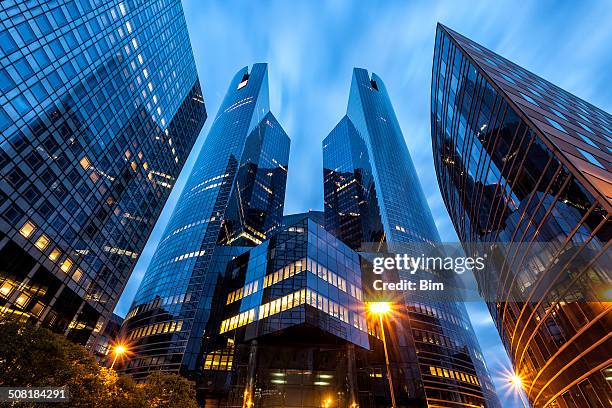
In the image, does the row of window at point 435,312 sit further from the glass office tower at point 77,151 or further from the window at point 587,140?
the glass office tower at point 77,151

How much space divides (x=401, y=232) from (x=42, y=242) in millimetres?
98636

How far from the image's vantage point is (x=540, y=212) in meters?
25.3

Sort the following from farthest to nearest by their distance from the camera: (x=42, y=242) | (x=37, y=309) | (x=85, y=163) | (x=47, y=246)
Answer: (x=85, y=163) → (x=47, y=246) → (x=42, y=242) → (x=37, y=309)

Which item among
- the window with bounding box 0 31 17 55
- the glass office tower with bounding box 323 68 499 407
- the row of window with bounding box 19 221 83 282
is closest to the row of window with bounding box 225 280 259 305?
the glass office tower with bounding box 323 68 499 407

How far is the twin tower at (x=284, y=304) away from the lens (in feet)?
144

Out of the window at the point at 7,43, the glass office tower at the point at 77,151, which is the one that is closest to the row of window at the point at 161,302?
the glass office tower at the point at 77,151

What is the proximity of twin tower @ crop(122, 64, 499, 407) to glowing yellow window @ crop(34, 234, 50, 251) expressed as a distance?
3032 cm

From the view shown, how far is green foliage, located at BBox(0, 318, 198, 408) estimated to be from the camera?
16344 millimetres

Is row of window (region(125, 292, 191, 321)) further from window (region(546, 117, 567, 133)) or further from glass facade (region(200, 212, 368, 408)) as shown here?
window (region(546, 117, 567, 133))

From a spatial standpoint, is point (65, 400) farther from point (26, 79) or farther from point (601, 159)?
point (26, 79)

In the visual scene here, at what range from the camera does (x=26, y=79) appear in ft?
145

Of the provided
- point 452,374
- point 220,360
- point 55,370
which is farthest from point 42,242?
point 452,374

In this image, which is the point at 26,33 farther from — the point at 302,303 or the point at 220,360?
the point at 220,360

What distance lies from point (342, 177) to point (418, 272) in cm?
8360
